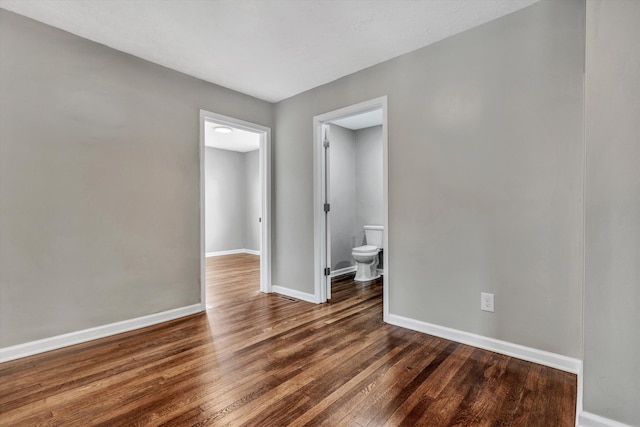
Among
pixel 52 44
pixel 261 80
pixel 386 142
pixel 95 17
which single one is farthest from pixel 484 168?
pixel 52 44

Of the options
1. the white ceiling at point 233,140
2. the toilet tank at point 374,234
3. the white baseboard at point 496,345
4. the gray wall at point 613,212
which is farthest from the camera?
the white ceiling at point 233,140

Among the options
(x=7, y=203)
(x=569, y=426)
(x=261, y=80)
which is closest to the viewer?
(x=569, y=426)

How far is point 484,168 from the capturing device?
227 centimetres

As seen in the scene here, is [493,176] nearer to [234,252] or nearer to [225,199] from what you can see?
[225,199]

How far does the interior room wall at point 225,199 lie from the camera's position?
6965mm

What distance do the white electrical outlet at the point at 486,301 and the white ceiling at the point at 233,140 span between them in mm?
4301

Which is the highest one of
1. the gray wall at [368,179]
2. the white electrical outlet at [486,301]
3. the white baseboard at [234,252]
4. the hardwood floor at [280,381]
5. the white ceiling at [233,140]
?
the white ceiling at [233,140]

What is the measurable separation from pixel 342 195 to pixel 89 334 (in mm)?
3571

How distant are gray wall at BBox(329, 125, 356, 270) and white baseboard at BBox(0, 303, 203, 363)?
7.66 ft

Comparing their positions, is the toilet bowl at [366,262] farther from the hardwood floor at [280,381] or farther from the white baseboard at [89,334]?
the white baseboard at [89,334]

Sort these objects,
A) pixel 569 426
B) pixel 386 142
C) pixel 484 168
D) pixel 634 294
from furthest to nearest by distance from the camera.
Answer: pixel 386 142 < pixel 484 168 < pixel 569 426 < pixel 634 294

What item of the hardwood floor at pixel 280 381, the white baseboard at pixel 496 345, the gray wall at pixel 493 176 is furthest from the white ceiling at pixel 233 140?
the white baseboard at pixel 496 345

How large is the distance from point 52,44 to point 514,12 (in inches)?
137

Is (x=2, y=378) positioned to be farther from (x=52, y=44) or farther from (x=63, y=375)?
(x=52, y=44)
